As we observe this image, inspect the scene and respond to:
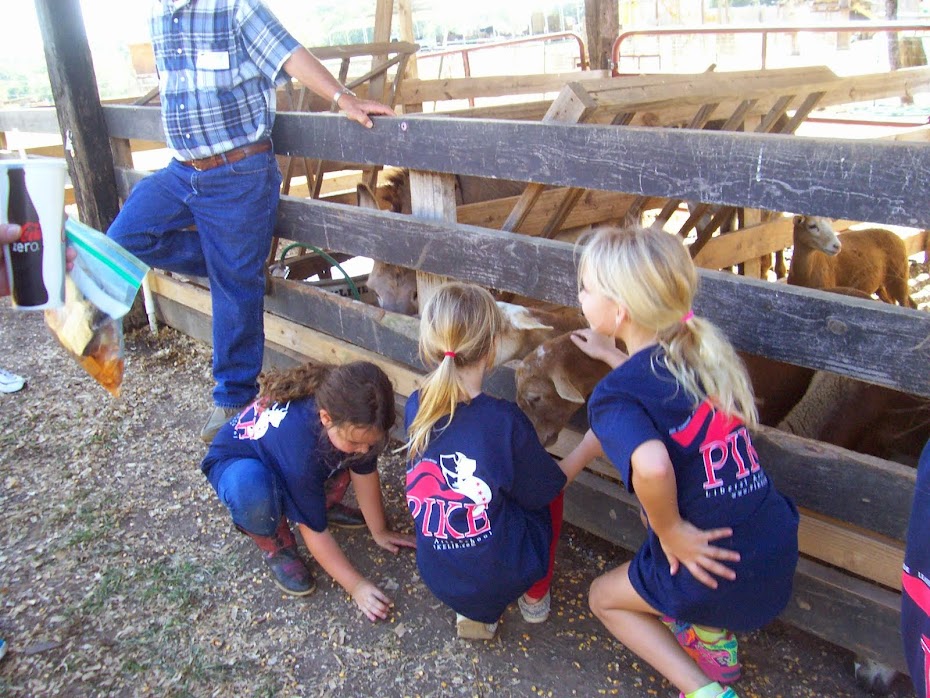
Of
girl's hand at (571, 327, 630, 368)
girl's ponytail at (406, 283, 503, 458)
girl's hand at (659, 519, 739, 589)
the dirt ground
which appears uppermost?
girl's ponytail at (406, 283, 503, 458)

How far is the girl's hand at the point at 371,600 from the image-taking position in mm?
2984

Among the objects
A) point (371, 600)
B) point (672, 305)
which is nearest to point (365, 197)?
point (371, 600)

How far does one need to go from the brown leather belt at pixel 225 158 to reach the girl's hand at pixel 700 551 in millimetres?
2730

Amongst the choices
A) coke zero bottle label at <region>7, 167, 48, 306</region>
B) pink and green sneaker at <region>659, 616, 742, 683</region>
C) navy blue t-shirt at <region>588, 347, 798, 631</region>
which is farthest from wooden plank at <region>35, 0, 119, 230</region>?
pink and green sneaker at <region>659, 616, 742, 683</region>

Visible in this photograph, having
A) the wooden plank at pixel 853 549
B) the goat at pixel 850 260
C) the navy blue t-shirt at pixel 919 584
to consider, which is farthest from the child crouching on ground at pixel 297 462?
the goat at pixel 850 260

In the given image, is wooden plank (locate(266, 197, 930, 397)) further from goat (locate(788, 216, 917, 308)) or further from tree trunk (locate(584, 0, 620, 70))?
tree trunk (locate(584, 0, 620, 70))

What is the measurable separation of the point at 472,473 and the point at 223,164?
2155 millimetres

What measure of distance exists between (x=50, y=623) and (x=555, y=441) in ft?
6.67

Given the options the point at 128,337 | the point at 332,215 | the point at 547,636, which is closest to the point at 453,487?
the point at 547,636

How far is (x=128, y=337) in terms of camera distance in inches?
232

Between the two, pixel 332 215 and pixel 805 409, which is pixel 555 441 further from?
pixel 332 215

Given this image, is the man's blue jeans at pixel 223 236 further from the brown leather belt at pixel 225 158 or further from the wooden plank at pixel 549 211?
the wooden plank at pixel 549 211

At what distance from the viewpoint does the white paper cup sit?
2.18 metres

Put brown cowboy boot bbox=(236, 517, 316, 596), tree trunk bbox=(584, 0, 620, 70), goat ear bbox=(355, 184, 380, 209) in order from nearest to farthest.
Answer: brown cowboy boot bbox=(236, 517, 316, 596) → goat ear bbox=(355, 184, 380, 209) → tree trunk bbox=(584, 0, 620, 70)
